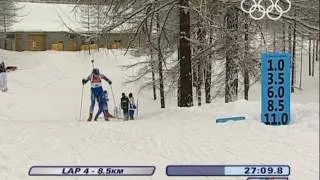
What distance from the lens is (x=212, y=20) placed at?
44.0 feet

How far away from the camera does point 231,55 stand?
1603 centimetres

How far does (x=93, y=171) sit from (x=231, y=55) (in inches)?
452

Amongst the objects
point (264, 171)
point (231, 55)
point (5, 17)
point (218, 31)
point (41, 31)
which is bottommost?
point (264, 171)

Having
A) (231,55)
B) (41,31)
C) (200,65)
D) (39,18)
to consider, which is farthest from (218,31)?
(39,18)

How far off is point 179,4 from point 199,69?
630 cm

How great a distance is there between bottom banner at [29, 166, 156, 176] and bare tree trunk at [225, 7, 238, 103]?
797 cm

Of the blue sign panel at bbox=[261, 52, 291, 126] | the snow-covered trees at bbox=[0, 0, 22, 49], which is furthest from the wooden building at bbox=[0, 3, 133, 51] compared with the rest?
the blue sign panel at bbox=[261, 52, 291, 126]

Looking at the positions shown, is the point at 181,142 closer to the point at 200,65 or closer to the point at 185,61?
the point at 185,61

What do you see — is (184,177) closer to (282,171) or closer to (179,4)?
(282,171)

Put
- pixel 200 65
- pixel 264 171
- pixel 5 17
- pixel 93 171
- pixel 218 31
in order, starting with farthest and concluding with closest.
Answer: pixel 5 17, pixel 200 65, pixel 218 31, pixel 93 171, pixel 264 171

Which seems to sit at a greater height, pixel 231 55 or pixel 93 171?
pixel 231 55

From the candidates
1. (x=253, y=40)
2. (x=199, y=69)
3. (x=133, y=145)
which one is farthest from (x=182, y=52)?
(x=133, y=145)

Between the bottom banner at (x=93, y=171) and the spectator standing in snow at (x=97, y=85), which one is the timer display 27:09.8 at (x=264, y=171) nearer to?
the bottom banner at (x=93, y=171)

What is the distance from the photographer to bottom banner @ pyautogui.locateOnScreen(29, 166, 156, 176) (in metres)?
5.00
